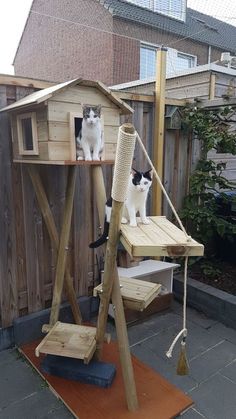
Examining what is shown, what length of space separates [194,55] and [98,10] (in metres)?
3.46

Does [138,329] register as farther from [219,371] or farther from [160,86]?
[160,86]

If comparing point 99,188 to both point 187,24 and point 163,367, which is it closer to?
point 163,367

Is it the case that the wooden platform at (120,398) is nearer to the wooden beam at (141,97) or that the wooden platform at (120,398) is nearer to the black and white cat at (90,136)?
the black and white cat at (90,136)

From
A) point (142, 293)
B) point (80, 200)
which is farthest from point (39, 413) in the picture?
point (80, 200)

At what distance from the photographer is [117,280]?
5.64 feet

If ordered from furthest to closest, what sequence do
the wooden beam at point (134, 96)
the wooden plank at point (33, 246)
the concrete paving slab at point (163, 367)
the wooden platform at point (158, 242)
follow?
the wooden beam at point (134, 96)
the wooden plank at point (33, 246)
the concrete paving slab at point (163, 367)
the wooden platform at point (158, 242)

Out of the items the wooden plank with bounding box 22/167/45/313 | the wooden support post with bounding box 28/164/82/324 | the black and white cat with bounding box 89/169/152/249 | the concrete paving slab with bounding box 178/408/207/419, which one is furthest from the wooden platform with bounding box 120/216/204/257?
the concrete paving slab with bounding box 178/408/207/419

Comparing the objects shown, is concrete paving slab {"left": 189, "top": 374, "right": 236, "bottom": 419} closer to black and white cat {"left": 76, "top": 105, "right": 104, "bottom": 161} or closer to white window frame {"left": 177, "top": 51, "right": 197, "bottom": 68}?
black and white cat {"left": 76, "top": 105, "right": 104, "bottom": 161}

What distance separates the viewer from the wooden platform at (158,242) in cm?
136

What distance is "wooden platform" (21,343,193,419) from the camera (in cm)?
170

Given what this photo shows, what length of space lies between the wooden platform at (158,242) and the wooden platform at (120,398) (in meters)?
0.94

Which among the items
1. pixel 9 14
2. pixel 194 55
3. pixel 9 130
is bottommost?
pixel 9 130

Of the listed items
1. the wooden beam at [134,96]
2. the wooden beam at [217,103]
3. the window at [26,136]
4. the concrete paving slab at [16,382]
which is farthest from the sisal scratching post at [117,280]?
the wooden beam at [217,103]

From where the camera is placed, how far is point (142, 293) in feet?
6.57
